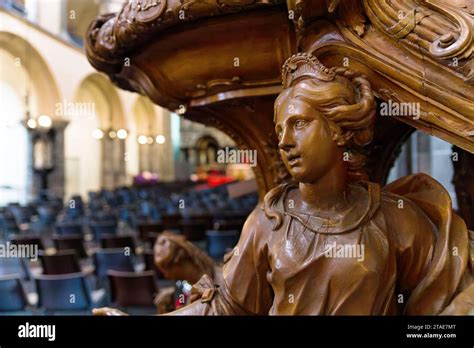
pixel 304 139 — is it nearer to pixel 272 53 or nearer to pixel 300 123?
pixel 300 123

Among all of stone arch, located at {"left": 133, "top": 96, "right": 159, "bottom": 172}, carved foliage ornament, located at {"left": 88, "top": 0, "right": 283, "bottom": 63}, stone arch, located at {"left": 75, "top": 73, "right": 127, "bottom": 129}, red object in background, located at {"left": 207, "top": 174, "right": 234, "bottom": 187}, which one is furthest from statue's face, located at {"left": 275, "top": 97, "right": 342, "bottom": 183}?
stone arch, located at {"left": 133, "top": 96, "right": 159, "bottom": 172}

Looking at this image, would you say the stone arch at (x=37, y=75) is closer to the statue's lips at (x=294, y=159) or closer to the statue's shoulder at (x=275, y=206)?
the statue's shoulder at (x=275, y=206)

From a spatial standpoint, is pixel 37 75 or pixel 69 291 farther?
pixel 37 75

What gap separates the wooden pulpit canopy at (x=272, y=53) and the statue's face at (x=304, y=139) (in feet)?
0.65

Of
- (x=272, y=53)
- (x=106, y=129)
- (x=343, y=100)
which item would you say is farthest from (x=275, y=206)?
(x=106, y=129)

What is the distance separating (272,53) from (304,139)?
0.35 meters

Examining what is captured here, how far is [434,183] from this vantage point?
1.17m

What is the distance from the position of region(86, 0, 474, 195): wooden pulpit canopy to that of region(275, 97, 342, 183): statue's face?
7.8 inches

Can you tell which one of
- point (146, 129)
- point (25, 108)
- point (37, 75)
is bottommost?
point (25, 108)

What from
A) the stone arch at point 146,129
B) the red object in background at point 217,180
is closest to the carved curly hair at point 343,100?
the red object in background at point 217,180

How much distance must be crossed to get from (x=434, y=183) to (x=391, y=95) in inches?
9.0

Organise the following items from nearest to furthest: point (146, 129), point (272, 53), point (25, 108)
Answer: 1. point (272, 53)
2. point (25, 108)
3. point (146, 129)

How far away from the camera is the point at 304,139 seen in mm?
1028

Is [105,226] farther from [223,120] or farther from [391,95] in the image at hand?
[391,95]
